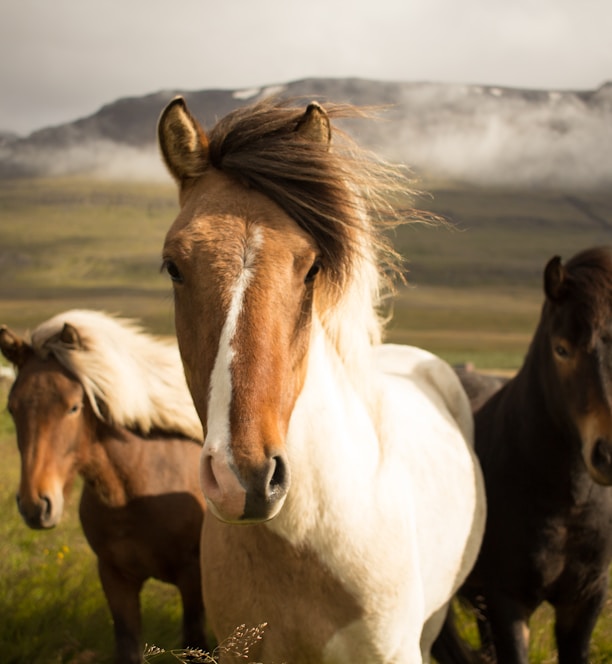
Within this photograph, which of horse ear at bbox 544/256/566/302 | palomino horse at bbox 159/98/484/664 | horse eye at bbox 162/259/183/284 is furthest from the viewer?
horse ear at bbox 544/256/566/302

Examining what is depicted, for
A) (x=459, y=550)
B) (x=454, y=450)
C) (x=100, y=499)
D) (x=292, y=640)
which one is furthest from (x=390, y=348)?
(x=292, y=640)

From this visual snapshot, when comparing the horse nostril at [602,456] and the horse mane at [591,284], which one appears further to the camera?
the horse mane at [591,284]

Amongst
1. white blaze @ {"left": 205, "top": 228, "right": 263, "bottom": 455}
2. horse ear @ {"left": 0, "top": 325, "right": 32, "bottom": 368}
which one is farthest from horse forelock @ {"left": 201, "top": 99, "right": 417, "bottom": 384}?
horse ear @ {"left": 0, "top": 325, "right": 32, "bottom": 368}

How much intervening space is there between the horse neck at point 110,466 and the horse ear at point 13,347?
639mm

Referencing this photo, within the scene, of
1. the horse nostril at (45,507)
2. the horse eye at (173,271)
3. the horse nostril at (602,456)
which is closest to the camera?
the horse eye at (173,271)

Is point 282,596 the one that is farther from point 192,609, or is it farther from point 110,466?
point 110,466

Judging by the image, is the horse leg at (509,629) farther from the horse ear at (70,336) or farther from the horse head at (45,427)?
the horse ear at (70,336)

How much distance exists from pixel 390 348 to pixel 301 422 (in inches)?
83.7

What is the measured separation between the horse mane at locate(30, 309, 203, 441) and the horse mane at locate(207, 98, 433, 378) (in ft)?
7.54

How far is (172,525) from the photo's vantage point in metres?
4.33

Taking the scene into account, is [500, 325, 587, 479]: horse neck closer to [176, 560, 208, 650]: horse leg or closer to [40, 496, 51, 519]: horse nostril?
[176, 560, 208, 650]: horse leg

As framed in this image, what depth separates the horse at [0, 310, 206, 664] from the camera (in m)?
4.28

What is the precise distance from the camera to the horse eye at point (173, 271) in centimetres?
218

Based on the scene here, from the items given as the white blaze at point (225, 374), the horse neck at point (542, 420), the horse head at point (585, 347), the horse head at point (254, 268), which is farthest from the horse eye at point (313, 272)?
the horse neck at point (542, 420)
